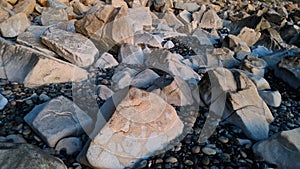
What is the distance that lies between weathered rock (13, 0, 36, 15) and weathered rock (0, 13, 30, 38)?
68 centimetres

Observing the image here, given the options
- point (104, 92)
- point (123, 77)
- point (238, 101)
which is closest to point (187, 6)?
point (123, 77)

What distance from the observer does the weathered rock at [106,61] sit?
345 centimetres

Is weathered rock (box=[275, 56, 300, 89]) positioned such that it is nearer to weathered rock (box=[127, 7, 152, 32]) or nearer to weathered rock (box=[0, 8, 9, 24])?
weathered rock (box=[127, 7, 152, 32])

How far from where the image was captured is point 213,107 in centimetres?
279

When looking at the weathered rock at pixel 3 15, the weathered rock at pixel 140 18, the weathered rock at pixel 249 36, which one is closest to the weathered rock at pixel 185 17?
the weathered rock at pixel 140 18

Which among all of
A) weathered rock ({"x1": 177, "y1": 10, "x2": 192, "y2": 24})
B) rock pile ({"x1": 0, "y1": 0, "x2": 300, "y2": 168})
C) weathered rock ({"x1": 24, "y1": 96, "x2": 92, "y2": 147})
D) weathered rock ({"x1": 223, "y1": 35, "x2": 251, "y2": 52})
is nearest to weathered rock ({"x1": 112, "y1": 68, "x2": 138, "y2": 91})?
rock pile ({"x1": 0, "y1": 0, "x2": 300, "y2": 168})

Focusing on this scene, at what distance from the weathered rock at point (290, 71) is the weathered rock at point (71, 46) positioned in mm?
1893

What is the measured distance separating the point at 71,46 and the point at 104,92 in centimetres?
77

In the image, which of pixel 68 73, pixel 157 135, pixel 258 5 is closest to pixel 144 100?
pixel 157 135

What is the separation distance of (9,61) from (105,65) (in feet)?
2.87

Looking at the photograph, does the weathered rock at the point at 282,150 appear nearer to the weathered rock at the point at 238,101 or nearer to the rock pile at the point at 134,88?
the rock pile at the point at 134,88

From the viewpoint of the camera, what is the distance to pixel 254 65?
12.1ft

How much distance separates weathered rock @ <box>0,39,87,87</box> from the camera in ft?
9.91

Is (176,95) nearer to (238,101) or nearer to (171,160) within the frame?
(238,101)
